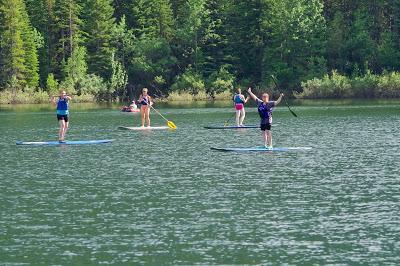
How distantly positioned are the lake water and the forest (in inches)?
2654

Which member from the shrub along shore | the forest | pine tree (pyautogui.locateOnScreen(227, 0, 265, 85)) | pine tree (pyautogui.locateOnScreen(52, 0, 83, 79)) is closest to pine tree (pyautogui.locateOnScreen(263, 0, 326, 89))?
the forest

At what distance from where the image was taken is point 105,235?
21703 millimetres

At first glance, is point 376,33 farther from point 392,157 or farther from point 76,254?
point 76,254

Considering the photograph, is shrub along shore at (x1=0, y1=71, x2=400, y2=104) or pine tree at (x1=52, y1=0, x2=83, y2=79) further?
pine tree at (x1=52, y1=0, x2=83, y2=79)

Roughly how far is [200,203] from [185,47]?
94976mm

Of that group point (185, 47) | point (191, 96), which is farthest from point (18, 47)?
point (185, 47)

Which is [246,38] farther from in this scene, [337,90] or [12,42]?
[12,42]

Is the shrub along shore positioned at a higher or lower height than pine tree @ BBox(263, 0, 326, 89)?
lower

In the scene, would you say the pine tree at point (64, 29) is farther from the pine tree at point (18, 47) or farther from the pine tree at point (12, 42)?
the pine tree at point (12, 42)

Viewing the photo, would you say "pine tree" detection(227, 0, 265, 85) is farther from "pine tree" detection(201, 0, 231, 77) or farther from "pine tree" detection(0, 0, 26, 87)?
"pine tree" detection(0, 0, 26, 87)

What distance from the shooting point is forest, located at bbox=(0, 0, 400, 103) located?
112 meters

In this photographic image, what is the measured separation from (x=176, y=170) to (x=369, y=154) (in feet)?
29.8

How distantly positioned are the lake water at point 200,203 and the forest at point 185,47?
221 feet

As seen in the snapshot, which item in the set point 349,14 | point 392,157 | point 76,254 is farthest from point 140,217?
point 349,14
